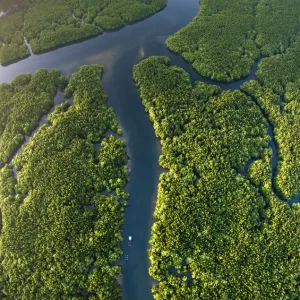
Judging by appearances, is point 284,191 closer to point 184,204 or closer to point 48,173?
point 184,204

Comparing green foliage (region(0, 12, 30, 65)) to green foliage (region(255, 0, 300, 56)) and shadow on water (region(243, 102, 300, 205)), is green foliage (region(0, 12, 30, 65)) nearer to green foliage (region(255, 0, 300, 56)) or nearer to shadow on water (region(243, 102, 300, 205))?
shadow on water (region(243, 102, 300, 205))

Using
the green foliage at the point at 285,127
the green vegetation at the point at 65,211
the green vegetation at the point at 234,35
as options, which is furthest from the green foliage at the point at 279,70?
the green vegetation at the point at 65,211

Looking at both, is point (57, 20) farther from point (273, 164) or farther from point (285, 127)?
point (273, 164)

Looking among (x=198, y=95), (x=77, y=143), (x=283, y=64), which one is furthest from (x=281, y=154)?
(x=77, y=143)

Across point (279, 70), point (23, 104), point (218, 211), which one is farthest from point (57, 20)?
point (218, 211)

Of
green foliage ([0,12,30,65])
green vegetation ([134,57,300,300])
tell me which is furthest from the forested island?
green vegetation ([134,57,300,300])

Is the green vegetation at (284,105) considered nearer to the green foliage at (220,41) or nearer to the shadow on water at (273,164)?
the shadow on water at (273,164)
